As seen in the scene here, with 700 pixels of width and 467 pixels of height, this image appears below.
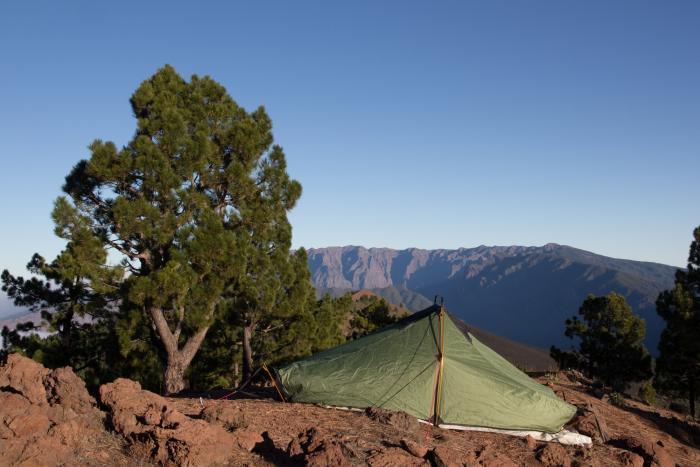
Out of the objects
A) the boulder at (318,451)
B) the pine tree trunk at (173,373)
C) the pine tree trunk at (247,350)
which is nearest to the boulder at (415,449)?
the boulder at (318,451)

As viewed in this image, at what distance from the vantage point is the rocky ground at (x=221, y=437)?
5.58 metres

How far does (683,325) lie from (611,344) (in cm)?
701

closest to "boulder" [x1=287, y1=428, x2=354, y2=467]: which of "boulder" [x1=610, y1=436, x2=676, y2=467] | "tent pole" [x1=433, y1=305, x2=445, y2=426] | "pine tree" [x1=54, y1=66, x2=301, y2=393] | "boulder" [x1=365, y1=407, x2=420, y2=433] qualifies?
"boulder" [x1=365, y1=407, x2=420, y2=433]

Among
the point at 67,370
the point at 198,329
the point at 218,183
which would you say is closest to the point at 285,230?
the point at 218,183

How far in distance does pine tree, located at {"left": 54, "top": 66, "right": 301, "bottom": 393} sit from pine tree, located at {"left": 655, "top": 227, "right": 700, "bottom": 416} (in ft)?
73.2

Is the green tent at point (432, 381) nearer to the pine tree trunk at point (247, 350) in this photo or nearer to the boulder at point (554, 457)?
the boulder at point (554, 457)

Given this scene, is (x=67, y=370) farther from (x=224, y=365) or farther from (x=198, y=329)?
(x=224, y=365)

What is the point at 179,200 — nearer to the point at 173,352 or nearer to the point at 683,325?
the point at 173,352

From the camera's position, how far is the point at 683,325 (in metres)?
26.1

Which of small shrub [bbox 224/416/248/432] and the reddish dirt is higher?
the reddish dirt

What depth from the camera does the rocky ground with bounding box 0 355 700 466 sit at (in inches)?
220

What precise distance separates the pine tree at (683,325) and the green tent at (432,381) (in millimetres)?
20841

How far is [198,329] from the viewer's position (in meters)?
15.3

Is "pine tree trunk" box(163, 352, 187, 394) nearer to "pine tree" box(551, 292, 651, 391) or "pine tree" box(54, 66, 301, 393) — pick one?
"pine tree" box(54, 66, 301, 393)
